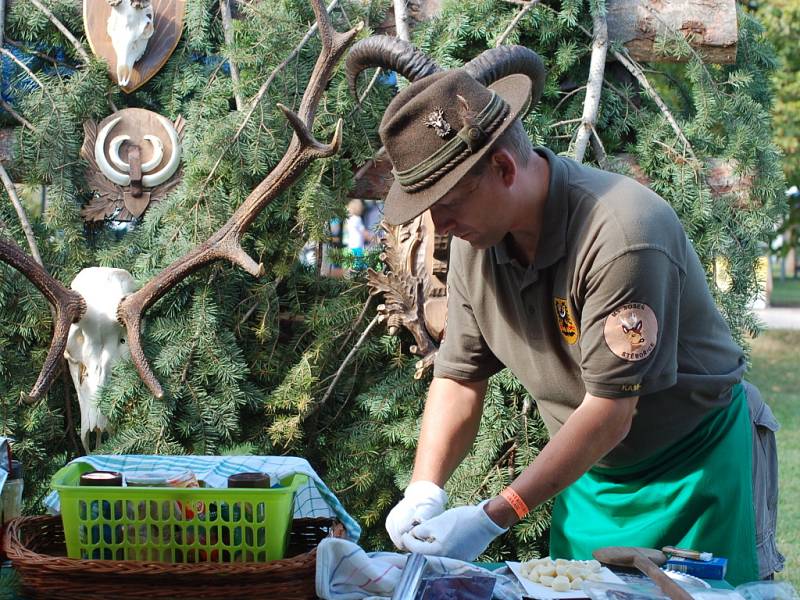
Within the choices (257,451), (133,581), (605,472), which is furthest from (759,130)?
(133,581)

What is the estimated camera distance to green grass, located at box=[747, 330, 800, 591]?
5738 mm

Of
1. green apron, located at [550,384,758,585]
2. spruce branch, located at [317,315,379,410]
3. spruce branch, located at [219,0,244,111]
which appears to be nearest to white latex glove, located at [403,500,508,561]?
green apron, located at [550,384,758,585]

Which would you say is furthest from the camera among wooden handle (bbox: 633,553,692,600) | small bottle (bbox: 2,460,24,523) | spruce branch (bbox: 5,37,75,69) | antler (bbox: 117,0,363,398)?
spruce branch (bbox: 5,37,75,69)

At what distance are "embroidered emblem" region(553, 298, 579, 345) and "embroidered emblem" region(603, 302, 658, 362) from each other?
0.53ft

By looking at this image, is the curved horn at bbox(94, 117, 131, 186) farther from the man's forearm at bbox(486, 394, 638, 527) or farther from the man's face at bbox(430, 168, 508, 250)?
the man's forearm at bbox(486, 394, 638, 527)

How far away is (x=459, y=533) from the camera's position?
2004 millimetres

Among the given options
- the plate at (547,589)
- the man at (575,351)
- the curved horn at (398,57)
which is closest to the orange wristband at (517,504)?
the man at (575,351)

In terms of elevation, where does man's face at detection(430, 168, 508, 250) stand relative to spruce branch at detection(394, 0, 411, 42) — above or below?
below

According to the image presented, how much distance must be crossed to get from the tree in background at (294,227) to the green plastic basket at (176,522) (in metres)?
1.92

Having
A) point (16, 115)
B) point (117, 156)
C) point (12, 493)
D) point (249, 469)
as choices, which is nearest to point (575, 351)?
point (249, 469)

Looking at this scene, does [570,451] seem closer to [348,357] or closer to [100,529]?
[100,529]

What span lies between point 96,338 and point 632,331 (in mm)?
2397

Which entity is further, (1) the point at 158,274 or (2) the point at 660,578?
(1) the point at 158,274

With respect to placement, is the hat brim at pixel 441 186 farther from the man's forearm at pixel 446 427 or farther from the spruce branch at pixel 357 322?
the spruce branch at pixel 357 322
